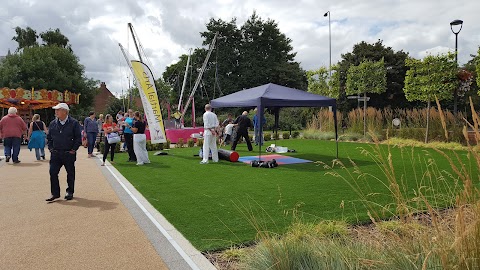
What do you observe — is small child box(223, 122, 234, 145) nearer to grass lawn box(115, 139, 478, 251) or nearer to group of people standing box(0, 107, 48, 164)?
grass lawn box(115, 139, 478, 251)

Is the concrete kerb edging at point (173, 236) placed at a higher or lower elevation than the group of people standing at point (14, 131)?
lower

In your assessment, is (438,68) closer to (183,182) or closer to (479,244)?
(183,182)

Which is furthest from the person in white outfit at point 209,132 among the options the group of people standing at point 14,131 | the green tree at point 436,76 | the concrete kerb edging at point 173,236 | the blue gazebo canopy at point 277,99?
the green tree at point 436,76

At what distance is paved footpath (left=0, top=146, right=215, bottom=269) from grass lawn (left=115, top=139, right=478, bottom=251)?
0.30 metres

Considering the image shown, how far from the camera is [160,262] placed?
3.77 m

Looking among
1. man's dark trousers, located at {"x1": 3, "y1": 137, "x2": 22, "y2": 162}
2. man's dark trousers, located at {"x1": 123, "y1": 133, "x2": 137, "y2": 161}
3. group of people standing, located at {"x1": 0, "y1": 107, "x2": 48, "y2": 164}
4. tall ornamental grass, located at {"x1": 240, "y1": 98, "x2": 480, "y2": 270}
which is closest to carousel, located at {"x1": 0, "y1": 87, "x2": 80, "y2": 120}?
group of people standing, located at {"x1": 0, "y1": 107, "x2": 48, "y2": 164}

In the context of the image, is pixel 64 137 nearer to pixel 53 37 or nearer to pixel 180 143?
pixel 180 143

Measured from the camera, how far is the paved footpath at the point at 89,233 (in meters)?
3.84

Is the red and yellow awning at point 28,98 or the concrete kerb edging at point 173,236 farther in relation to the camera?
the red and yellow awning at point 28,98

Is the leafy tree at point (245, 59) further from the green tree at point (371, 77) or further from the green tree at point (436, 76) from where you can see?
the green tree at point (436, 76)

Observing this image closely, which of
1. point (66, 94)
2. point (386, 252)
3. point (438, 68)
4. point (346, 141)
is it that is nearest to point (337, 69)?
point (346, 141)

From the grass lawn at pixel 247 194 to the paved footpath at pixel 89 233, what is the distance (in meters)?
0.30

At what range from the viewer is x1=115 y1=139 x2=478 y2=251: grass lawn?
476 centimetres

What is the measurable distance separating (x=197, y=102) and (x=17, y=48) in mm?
23988
